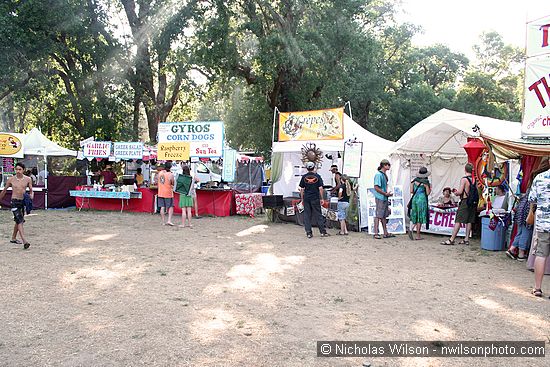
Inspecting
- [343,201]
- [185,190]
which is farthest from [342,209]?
[185,190]

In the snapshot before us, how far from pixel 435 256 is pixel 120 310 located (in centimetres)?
575

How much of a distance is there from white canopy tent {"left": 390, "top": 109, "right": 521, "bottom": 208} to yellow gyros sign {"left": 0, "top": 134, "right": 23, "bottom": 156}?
12380 millimetres

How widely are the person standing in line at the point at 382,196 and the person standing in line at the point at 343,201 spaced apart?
0.76 meters

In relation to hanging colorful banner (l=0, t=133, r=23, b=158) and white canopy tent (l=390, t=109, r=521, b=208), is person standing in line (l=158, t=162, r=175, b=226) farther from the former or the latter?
hanging colorful banner (l=0, t=133, r=23, b=158)

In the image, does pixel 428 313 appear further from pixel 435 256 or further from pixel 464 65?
pixel 464 65

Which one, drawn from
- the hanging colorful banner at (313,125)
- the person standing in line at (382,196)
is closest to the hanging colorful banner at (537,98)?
the person standing in line at (382,196)

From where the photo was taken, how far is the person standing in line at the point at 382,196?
10.3 metres

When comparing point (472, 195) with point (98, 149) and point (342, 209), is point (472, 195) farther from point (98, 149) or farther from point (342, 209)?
point (98, 149)

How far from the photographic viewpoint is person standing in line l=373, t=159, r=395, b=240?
33.8 ft

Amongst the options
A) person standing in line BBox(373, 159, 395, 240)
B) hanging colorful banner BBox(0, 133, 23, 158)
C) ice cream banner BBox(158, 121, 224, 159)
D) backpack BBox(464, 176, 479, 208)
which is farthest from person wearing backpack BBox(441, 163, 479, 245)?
hanging colorful banner BBox(0, 133, 23, 158)

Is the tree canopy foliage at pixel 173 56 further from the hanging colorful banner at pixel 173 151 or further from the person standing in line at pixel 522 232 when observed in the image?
the person standing in line at pixel 522 232

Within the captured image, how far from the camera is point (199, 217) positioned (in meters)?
14.5

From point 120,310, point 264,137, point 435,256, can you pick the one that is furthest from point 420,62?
point 120,310

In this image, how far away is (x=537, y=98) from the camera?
779 centimetres
